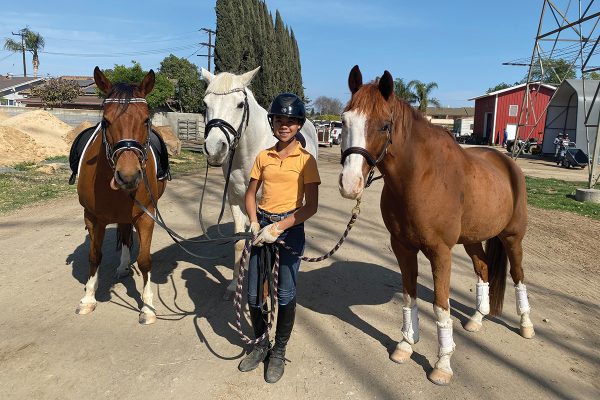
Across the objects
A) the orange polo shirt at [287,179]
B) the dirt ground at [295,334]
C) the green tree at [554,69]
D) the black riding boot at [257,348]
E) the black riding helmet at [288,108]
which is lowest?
the dirt ground at [295,334]

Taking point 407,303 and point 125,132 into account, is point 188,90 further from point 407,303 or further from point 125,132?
point 407,303

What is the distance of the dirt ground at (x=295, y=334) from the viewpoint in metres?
2.81

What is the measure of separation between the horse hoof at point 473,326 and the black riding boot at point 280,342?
182cm

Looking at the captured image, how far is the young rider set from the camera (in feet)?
8.87

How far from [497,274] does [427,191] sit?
1799 mm

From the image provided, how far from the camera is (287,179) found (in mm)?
2779

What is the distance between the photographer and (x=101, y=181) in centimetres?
356

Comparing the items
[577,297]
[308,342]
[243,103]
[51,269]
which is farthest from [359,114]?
[51,269]

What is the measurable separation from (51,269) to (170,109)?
31564 millimetres

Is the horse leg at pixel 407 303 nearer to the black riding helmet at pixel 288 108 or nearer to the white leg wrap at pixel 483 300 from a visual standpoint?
the white leg wrap at pixel 483 300

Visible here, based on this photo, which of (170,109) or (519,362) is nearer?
(519,362)

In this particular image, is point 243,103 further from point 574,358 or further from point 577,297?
point 577,297

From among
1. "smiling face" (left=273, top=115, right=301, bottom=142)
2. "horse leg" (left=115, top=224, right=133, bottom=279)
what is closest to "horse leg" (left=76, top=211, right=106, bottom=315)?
"horse leg" (left=115, top=224, right=133, bottom=279)

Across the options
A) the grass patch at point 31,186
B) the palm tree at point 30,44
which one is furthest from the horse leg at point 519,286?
the palm tree at point 30,44
